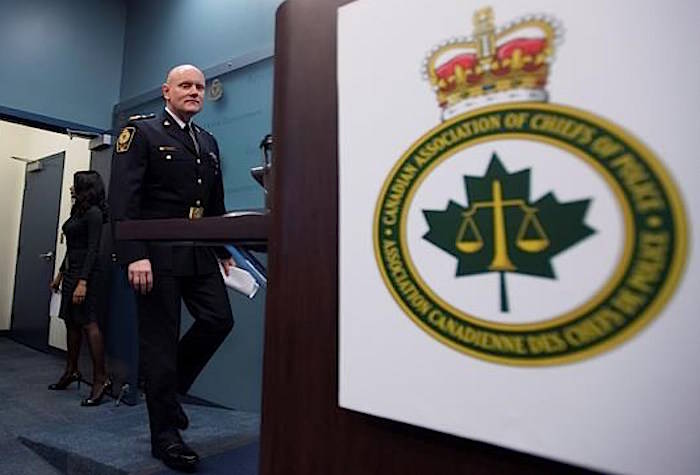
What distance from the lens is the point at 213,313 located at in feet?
4.81

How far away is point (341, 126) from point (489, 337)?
216 mm

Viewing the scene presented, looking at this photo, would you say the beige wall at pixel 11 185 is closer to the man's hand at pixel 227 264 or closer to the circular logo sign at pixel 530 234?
the man's hand at pixel 227 264

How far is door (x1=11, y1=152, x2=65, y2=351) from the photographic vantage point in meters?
3.64

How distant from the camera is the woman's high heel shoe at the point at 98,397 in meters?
2.17

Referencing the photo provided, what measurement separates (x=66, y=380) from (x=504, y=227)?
2.85 metres

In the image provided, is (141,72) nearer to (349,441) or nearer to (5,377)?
(5,377)

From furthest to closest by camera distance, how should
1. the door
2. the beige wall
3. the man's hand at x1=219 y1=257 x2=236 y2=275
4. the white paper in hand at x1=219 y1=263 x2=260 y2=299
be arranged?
the beige wall
the door
the man's hand at x1=219 y1=257 x2=236 y2=275
the white paper in hand at x1=219 y1=263 x2=260 y2=299

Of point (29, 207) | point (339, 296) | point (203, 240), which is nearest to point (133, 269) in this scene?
point (203, 240)

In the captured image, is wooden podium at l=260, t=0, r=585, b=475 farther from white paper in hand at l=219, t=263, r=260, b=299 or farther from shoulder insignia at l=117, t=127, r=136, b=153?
shoulder insignia at l=117, t=127, r=136, b=153

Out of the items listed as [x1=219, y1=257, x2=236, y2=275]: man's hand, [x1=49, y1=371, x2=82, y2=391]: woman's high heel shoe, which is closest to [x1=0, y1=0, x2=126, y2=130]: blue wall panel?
[x1=49, y1=371, x2=82, y2=391]: woman's high heel shoe

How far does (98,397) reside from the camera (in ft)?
7.23

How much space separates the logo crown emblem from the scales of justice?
62 mm

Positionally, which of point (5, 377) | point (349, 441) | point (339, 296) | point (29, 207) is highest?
point (29, 207)

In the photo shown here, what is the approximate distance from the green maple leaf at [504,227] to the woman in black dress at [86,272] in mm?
2357
